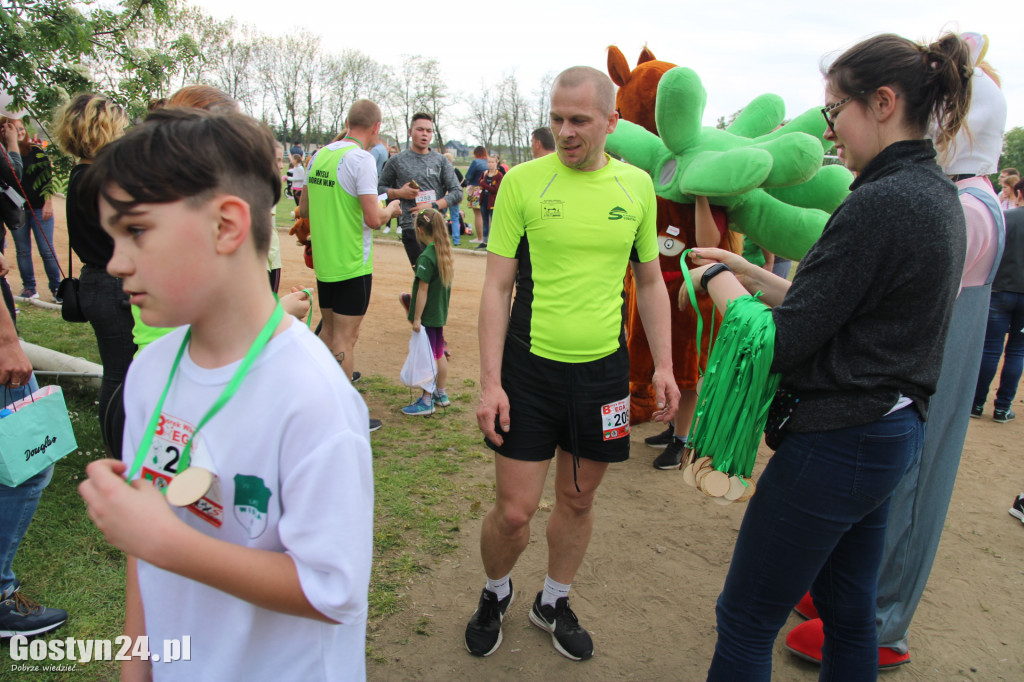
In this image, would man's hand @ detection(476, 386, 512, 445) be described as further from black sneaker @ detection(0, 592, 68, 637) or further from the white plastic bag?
the white plastic bag

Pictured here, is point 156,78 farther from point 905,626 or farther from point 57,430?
point 905,626

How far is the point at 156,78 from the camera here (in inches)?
167

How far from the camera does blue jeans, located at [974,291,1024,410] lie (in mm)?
6008

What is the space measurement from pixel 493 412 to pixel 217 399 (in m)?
1.44

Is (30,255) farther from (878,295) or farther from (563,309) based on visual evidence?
(878,295)

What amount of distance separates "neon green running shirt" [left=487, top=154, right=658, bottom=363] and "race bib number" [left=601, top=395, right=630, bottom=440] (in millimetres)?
208

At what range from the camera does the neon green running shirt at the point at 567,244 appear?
246 centimetres

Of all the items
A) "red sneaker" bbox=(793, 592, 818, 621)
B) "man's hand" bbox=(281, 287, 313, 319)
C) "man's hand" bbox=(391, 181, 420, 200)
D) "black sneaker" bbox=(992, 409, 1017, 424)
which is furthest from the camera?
"man's hand" bbox=(391, 181, 420, 200)

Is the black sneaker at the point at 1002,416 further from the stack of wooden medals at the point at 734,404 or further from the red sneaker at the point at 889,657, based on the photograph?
the stack of wooden medals at the point at 734,404

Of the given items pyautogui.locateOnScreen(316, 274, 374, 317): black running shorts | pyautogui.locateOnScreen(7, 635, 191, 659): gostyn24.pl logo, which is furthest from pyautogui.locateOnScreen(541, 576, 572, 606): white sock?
pyautogui.locateOnScreen(316, 274, 374, 317): black running shorts

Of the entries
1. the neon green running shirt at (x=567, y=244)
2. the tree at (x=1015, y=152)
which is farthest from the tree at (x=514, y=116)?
the neon green running shirt at (x=567, y=244)

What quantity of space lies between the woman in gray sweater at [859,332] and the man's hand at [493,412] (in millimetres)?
937

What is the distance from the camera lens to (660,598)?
3.26 meters

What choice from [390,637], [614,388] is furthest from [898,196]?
[390,637]
